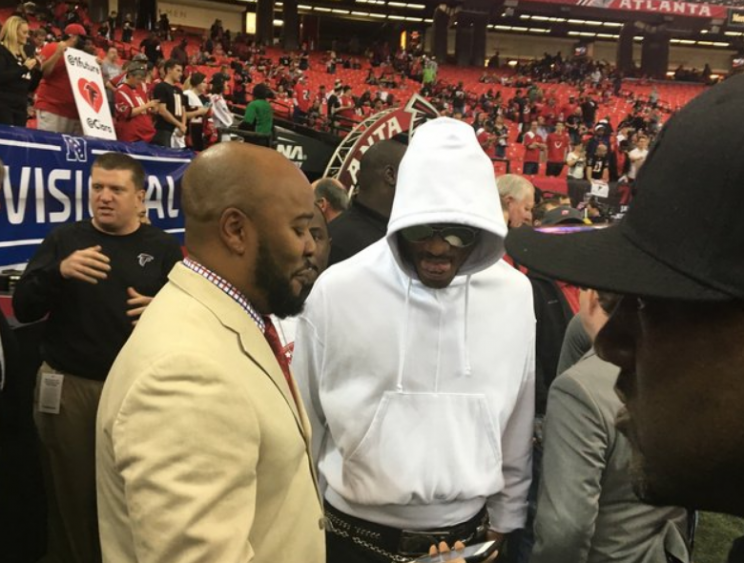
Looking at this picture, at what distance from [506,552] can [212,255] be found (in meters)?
1.50

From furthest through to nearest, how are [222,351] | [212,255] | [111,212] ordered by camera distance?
[111,212]
[212,255]
[222,351]

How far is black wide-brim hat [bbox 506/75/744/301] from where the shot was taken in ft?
2.15

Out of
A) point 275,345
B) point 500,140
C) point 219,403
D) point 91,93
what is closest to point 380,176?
point 275,345

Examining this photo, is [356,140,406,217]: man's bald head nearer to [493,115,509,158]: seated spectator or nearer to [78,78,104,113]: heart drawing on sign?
[78,78,104,113]: heart drawing on sign

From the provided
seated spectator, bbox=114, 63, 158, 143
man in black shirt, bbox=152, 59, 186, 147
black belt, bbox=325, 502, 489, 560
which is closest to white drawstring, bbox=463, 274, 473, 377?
Result: black belt, bbox=325, 502, 489, 560

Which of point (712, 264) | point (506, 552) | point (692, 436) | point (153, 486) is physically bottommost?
point (506, 552)

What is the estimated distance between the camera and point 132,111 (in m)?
6.91

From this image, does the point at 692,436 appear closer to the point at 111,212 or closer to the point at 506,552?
the point at 506,552

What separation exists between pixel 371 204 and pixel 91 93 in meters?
3.79

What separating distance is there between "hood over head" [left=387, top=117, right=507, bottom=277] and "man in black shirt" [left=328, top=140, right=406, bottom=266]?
48.7 inches

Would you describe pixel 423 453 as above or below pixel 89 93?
below

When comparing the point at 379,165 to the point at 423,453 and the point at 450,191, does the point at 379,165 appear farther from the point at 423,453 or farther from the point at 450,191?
the point at 423,453

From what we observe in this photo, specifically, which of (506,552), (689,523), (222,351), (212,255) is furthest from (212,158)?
(689,523)

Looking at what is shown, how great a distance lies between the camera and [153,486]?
121 centimetres
